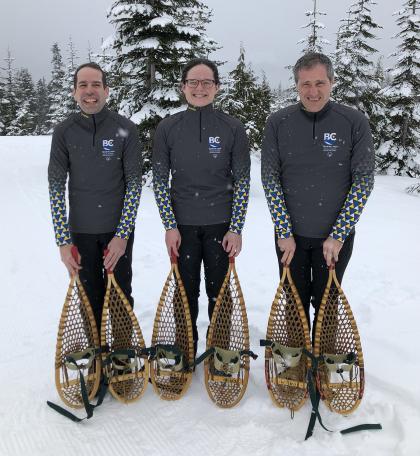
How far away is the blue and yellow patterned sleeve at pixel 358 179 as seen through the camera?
290 cm

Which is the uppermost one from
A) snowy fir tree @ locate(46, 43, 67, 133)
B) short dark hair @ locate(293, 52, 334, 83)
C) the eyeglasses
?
snowy fir tree @ locate(46, 43, 67, 133)

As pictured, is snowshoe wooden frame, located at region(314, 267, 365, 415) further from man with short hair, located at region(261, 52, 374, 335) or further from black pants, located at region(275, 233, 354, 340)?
man with short hair, located at region(261, 52, 374, 335)

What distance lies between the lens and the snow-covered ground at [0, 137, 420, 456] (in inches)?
114

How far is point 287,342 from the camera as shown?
11.2 feet

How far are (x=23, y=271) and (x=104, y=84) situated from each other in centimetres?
451

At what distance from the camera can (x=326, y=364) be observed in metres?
3.10

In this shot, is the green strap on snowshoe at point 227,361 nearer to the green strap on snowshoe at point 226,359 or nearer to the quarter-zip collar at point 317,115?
the green strap on snowshoe at point 226,359

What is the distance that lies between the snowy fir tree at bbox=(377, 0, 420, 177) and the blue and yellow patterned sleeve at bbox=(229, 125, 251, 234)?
2035cm

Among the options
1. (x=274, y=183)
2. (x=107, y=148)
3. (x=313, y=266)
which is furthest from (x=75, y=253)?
(x=313, y=266)

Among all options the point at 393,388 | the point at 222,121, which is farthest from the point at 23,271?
the point at 393,388

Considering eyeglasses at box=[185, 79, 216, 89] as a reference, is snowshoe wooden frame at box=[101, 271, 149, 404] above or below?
below

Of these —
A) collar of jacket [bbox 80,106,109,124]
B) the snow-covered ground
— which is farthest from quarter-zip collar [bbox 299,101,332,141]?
the snow-covered ground

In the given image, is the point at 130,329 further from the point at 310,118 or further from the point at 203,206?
the point at 310,118

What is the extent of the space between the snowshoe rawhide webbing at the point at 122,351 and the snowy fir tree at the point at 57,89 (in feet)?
128
